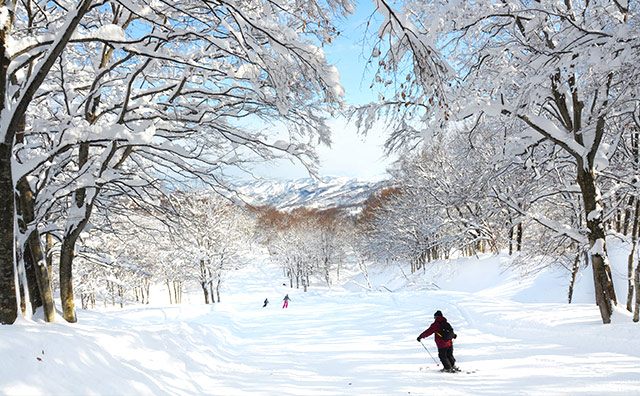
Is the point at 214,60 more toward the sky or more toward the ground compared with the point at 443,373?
more toward the sky

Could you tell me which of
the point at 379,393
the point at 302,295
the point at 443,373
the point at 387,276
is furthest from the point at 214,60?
the point at 387,276

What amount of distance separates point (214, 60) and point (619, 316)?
957 cm

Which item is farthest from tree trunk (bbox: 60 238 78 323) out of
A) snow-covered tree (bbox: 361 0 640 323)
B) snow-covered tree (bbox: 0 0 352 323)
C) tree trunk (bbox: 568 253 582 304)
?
tree trunk (bbox: 568 253 582 304)

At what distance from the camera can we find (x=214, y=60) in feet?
20.0

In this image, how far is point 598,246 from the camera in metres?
7.20

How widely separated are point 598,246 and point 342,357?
5.93 meters

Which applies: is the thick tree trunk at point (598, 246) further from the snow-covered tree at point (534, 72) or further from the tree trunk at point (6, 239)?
the tree trunk at point (6, 239)

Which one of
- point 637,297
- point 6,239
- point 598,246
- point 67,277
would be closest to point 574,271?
point 637,297

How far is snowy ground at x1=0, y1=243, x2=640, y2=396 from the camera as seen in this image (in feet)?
12.3

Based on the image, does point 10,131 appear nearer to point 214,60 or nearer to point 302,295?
point 214,60

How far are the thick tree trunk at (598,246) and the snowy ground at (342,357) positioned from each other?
1.30 ft

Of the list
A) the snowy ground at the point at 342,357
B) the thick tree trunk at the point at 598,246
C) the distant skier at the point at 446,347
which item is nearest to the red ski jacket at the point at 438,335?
the distant skier at the point at 446,347

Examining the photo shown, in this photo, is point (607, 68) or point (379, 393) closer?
point (607, 68)

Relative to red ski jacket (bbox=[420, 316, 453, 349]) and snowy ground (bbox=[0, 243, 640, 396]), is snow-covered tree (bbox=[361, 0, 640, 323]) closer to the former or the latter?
snowy ground (bbox=[0, 243, 640, 396])
